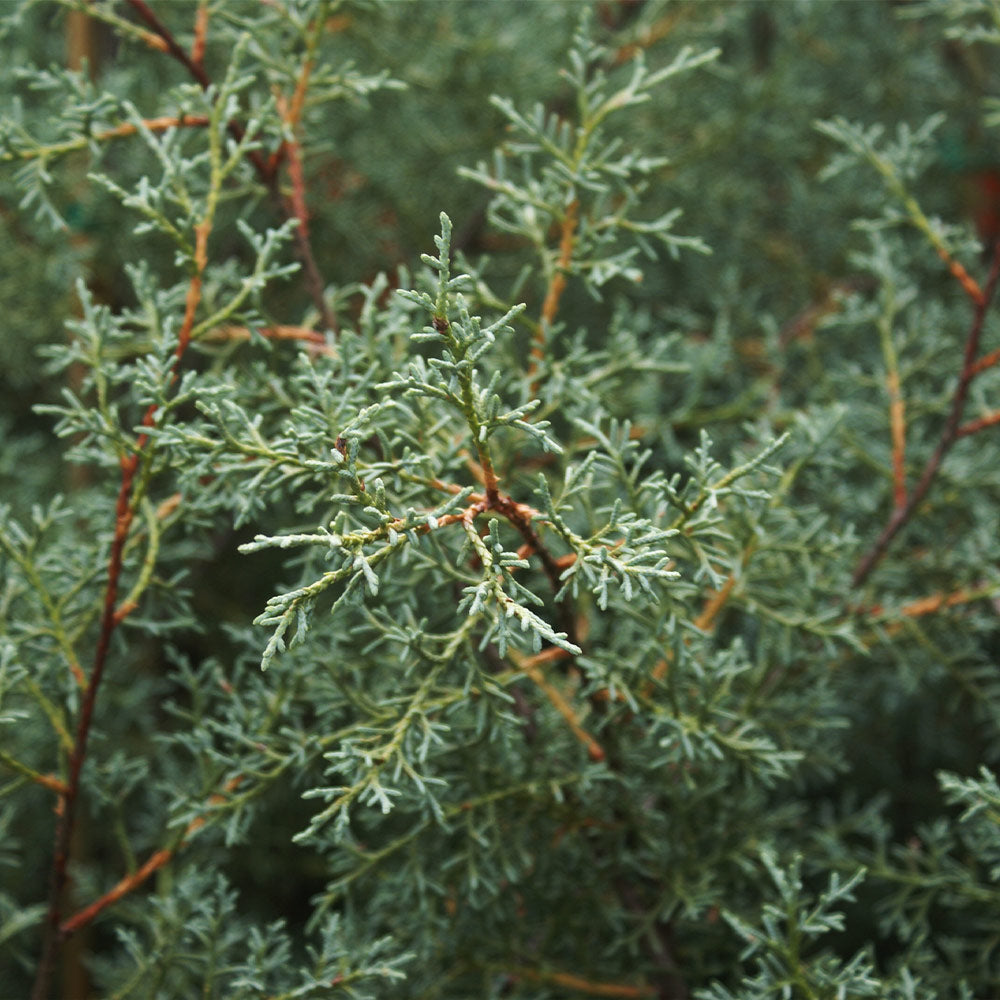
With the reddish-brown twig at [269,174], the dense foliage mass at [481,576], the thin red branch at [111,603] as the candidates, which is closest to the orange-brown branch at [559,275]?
the dense foliage mass at [481,576]

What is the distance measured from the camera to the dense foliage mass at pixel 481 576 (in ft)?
3.00

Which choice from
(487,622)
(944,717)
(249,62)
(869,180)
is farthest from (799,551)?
(249,62)

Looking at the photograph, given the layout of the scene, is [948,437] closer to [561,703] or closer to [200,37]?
[561,703]

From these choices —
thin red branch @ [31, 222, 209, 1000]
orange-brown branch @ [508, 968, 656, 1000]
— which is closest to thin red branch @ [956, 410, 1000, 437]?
orange-brown branch @ [508, 968, 656, 1000]

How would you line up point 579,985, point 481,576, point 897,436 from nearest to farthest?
point 481,576 → point 579,985 → point 897,436

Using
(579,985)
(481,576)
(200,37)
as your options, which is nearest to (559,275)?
(481,576)

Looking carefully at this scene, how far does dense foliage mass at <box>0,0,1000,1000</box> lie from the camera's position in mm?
914

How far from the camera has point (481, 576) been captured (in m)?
1.00

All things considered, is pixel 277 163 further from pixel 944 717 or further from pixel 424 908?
pixel 944 717

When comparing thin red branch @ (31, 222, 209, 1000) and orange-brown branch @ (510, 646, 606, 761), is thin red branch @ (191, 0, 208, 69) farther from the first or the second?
orange-brown branch @ (510, 646, 606, 761)

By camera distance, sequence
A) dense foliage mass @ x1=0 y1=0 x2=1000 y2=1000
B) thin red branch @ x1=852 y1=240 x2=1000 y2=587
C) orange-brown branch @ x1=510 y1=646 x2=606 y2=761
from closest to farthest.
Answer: dense foliage mass @ x1=0 y1=0 x2=1000 y2=1000, orange-brown branch @ x1=510 y1=646 x2=606 y2=761, thin red branch @ x1=852 y1=240 x2=1000 y2=587

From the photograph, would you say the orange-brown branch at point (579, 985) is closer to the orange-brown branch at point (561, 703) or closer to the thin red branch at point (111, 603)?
the orange-brown branch at point (561, 703)

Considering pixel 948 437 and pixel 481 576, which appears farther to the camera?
pixel 948 437

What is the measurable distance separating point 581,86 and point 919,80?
125 centimetres
